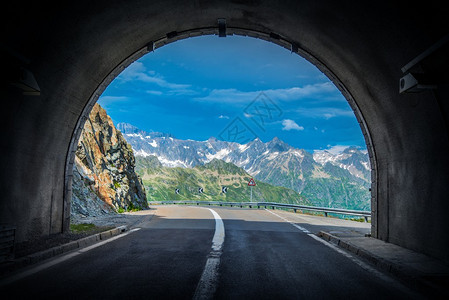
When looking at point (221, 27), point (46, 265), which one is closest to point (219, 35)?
point (221, 27)

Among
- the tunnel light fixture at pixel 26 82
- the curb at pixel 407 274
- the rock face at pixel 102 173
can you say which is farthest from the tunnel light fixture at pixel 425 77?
the rock face at pixel 102 173

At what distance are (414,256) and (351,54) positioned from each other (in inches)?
189

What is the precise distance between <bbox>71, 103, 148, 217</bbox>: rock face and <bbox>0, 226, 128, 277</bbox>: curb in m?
7.27

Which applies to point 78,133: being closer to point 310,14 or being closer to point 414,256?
point 310,14

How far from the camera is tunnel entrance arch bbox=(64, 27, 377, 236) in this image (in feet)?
34.4

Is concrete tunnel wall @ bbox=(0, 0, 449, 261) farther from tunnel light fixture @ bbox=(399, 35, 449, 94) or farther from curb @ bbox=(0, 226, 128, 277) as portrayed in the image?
curb @ bbox=(0, 226, 128, 277)

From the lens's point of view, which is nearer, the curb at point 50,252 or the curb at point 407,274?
the curb at point 407,274

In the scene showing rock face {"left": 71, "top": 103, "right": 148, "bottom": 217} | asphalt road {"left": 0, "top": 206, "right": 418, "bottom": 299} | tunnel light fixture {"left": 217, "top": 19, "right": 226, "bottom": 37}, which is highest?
tunnel light fixture {"left": 217, "top": 19, "right": 226, "bottom": 37}

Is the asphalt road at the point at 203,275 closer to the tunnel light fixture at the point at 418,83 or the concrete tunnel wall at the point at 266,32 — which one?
the concrete tunnel wall at the point at 266,32


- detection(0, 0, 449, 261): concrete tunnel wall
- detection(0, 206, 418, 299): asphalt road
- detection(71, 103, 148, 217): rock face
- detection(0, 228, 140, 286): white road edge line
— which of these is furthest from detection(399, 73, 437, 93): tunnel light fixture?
detection(71, 103, 148, 217): rock face

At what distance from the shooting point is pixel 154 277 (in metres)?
5.73

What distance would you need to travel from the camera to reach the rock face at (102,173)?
788 inches

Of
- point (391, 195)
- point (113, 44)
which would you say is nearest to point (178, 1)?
point (113, 44)

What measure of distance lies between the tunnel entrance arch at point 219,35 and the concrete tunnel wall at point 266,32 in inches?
5.3
